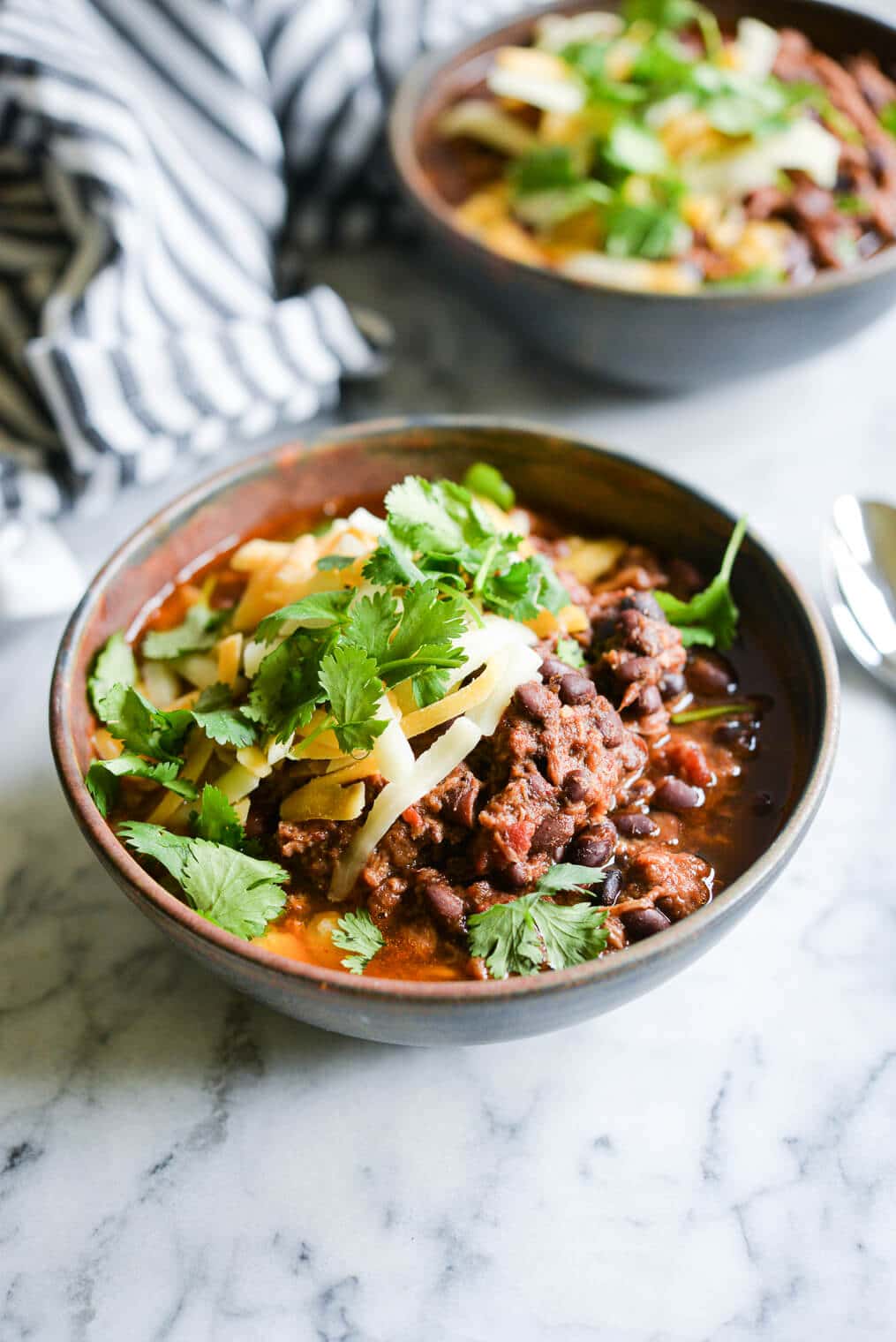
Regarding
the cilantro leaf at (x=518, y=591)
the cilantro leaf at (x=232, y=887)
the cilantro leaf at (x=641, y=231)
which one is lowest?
the cilantro leaf at (x=232, y=887)

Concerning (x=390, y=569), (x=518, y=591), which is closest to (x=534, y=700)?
(x=518, y=591)

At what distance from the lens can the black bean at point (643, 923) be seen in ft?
8.88

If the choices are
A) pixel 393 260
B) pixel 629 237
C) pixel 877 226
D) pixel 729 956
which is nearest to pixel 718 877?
pixel 729 956

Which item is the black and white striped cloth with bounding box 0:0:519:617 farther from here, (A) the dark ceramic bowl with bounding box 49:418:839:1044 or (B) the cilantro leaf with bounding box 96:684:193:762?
(B) the cilantro leaf with bounding box 96:684:193:762

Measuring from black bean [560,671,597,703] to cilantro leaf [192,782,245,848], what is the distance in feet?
2.49

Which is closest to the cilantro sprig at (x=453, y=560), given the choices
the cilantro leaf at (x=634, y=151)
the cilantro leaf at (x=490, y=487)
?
the cilantro leaf at (x=490, y=487)

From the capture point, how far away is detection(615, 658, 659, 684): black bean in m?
3.09

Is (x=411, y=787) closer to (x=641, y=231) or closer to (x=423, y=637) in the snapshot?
(x=423, y=637)

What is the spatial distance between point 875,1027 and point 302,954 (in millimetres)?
1376

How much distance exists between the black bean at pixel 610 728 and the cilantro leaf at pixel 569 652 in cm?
17

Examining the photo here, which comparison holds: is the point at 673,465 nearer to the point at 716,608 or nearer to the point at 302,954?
the point at 716,608

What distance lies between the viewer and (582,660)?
320 centimetres

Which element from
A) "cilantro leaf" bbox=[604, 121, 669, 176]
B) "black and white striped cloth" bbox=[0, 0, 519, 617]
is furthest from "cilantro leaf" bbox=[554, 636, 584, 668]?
"cilantro leaf" bbox=[604, 121, 669, 176]

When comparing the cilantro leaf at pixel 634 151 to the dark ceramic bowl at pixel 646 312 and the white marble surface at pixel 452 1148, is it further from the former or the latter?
the white marble surface at pixel 452 1148
